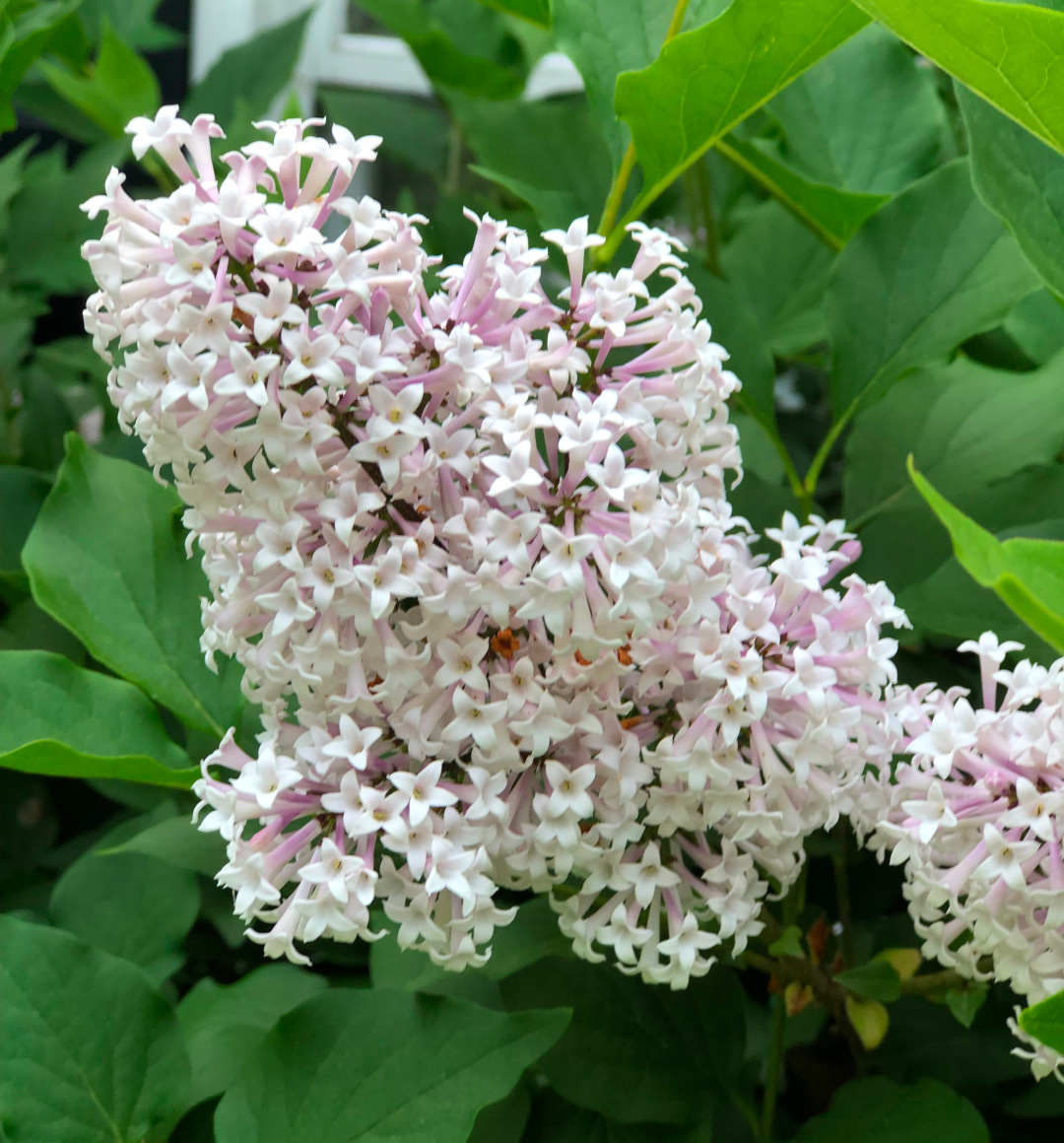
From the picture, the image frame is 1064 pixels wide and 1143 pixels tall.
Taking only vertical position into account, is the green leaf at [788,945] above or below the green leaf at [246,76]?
below

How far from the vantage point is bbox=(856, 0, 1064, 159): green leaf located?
0.29 metres

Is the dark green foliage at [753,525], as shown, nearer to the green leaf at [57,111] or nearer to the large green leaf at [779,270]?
the large green leaf at [779,270]

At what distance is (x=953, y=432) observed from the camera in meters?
0.55

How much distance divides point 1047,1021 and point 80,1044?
1.14 ft

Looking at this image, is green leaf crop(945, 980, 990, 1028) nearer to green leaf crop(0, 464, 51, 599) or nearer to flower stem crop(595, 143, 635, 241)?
flower stem crop(595, 143, 635, 241)

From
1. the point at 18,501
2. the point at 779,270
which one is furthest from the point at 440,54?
the point at 18,501

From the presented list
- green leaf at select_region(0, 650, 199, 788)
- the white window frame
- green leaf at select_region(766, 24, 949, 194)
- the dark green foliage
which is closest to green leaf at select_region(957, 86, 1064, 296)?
the dark green foliage

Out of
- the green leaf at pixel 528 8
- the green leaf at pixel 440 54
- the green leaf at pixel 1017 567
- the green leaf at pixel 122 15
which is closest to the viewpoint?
the green leaf at pixel 1017 567

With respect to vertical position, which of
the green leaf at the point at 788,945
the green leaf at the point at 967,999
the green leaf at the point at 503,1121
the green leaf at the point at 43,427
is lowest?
the green leaf at the point at 43,427

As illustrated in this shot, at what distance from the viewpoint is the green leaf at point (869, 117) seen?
0.65 metres

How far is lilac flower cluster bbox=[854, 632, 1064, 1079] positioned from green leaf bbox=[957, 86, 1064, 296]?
14cm

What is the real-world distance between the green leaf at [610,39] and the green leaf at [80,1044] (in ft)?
1.31

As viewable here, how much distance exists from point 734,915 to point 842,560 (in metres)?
0.13

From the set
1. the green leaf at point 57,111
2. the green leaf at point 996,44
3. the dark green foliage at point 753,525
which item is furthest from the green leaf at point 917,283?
the green leaf at point 57,111
